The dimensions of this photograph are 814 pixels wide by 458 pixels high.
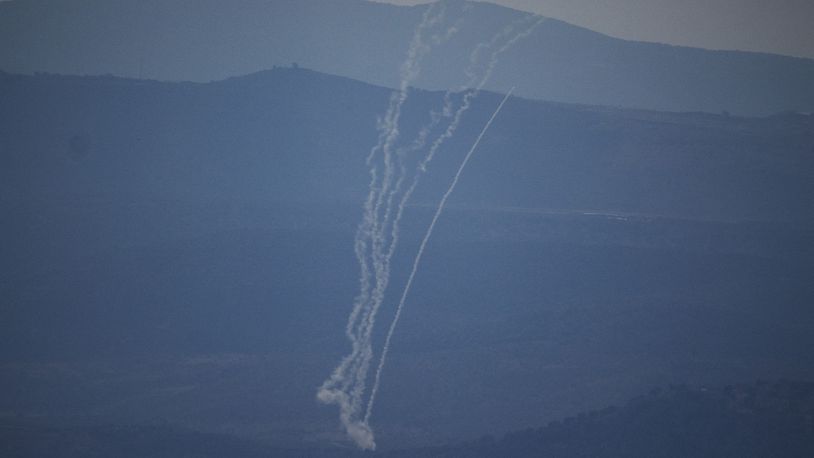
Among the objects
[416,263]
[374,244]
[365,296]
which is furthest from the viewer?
[374,244]

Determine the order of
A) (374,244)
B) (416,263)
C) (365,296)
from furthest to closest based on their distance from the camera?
1. (374,244)
2. (416,263)
3. (365,296)

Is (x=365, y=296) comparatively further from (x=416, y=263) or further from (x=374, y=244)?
(x=374, y=244)

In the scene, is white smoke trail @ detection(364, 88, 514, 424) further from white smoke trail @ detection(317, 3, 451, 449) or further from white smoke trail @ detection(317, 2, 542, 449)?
white smoke trail @ detection(317, 3, 451, 449)

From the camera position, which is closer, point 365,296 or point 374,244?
point 365,296

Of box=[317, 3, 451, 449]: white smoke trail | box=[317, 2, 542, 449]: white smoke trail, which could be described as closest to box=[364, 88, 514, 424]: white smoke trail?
box=[317, 2, 542, 449]: white smoke trail

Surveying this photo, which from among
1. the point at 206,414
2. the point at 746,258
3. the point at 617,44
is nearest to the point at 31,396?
the point at 206,414

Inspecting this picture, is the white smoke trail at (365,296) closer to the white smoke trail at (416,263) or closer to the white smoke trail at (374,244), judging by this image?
the white smoke trail at (374,244)

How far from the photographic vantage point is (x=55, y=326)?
3116 cm

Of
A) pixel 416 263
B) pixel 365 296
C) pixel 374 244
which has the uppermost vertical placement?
pixel 374 244

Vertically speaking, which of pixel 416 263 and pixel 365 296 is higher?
pixel 416 263

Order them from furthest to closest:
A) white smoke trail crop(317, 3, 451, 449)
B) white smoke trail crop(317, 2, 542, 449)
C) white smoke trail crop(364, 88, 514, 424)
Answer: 1. white smoke trail crop(364, 88, 514, 424)
2. white smoke trail crop(317, 2, 542, 449)
3. white smoke trail crop(317, 3, 451, 449)

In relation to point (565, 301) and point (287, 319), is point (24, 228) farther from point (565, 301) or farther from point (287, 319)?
point (565, 301)

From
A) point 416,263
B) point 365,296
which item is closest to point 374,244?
point 416,263

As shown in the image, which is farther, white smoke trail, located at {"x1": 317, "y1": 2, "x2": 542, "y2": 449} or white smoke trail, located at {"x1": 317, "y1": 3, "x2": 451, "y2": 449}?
white smoke trail, located at {"x1": 317, "y1": 2, "x2": 542, "y2": 449}
